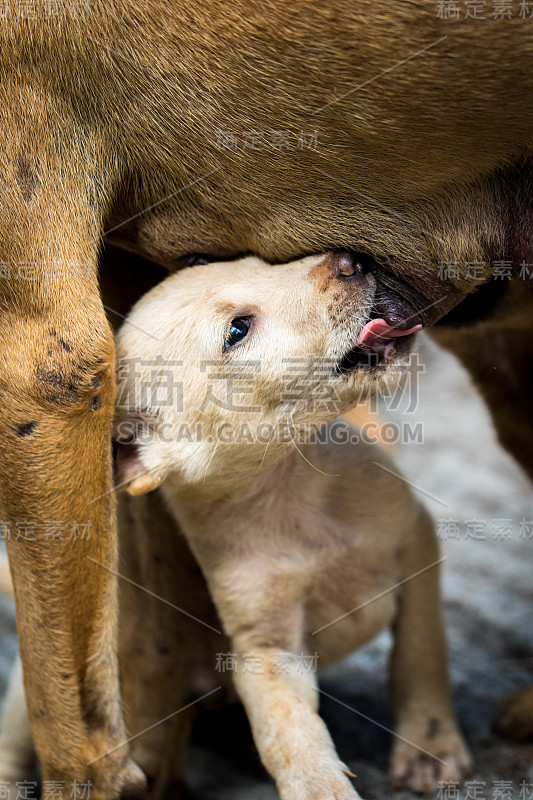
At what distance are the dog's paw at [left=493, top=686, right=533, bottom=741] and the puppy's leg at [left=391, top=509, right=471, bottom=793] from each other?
0.55 feet

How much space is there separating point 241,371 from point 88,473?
1.17 ft

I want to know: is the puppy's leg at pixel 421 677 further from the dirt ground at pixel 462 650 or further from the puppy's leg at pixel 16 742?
the puppy's leg at pixel 16 742

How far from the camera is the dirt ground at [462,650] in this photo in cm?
244

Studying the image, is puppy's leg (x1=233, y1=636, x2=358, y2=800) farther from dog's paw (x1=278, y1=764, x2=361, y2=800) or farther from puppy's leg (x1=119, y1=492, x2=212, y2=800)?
puppy's leg (x1=119, y1=492, x2=212, y2=800)

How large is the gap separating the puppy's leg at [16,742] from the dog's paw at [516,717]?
124 centimetres

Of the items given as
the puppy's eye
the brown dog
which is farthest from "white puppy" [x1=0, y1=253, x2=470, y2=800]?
the brown dog

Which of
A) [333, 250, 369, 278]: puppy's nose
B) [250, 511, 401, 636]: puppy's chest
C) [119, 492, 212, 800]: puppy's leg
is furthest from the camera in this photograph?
[119, 492, 212, 800]: puppy's leg

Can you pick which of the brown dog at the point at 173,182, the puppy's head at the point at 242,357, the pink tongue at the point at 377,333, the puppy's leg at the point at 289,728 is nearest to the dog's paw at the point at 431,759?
the puppy's leg at the point at 289,728

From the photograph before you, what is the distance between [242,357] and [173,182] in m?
0.39

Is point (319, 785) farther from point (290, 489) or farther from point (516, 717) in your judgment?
point (516, 717)

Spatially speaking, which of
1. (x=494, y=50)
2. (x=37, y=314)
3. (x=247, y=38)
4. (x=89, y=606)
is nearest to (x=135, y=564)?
(x=89, y=606)

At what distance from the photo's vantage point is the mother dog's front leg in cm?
180

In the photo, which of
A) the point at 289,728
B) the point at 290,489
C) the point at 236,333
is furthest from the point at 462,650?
the point at 236,333

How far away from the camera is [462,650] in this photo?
3.00 meters
